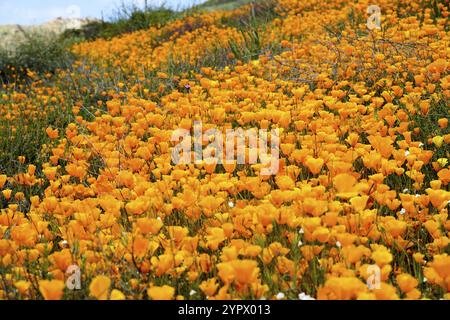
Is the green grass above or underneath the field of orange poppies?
above

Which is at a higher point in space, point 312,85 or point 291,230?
point 312,85

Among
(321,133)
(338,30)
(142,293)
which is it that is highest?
(338,30)

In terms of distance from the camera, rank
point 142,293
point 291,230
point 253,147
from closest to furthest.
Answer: point 142,293
point 291,230
point 253,147

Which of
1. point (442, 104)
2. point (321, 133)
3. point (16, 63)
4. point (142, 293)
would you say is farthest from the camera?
point (16, 63)

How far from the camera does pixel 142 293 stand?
235 cm

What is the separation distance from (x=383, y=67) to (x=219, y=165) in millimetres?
2542

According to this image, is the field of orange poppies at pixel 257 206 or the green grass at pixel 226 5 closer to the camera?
the field of orange poppies at pixel 257 206

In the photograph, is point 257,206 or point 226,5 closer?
point 257,206

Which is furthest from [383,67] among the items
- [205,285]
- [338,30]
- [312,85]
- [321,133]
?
[205,285]

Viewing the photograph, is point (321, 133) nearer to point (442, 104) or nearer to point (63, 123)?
point (442, 104)

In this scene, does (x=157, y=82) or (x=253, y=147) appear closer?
(x=253, y=147)

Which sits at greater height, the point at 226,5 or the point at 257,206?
the point at 226,5

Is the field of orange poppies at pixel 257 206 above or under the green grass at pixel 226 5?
under

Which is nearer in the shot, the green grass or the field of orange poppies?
the field of orange poppies
